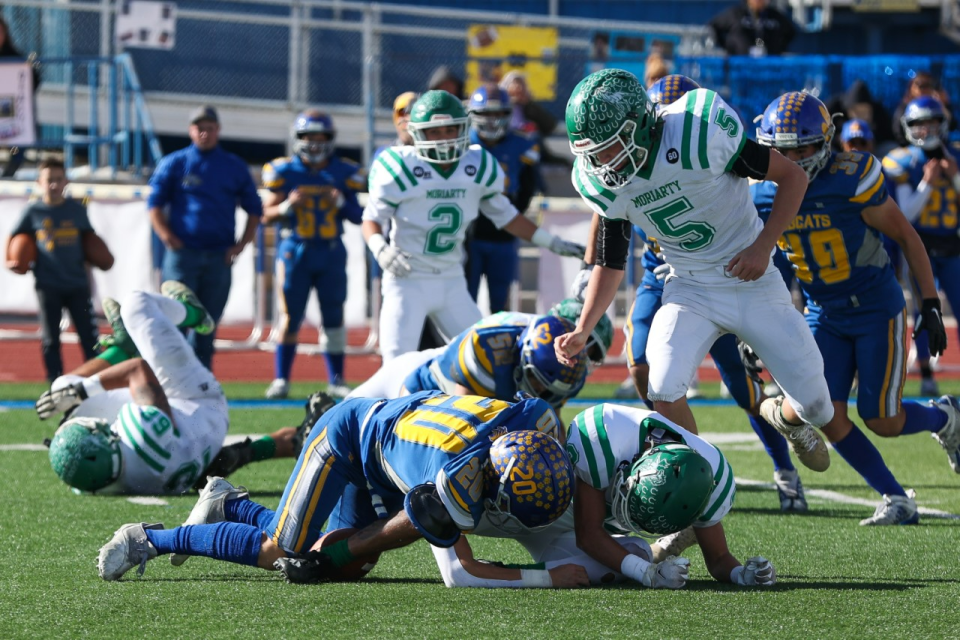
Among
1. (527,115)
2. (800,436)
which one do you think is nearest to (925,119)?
(527,115)

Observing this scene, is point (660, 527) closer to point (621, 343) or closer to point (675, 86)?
point (675, 86)

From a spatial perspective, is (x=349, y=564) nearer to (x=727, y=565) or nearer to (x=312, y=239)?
(x=727, y=565)

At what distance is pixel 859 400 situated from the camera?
5.86 meters

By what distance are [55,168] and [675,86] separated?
5.24 meters

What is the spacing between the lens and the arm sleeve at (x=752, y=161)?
15.7 feet

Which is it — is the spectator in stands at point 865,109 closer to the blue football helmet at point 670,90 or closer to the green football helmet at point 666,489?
the blue football helmet at point 670,90

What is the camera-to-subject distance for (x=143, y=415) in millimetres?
5836

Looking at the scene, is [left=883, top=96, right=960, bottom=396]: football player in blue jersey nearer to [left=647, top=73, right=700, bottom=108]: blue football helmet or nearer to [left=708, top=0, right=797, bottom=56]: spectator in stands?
[left=708, top=0, right=797, bottom=56]: spectator in stands

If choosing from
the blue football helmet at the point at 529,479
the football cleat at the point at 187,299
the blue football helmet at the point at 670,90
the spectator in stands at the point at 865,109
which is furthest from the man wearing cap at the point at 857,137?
the blue football helmet at the point at 529,479

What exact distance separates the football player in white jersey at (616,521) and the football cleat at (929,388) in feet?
19.3

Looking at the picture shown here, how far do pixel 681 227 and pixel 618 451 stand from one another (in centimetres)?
113

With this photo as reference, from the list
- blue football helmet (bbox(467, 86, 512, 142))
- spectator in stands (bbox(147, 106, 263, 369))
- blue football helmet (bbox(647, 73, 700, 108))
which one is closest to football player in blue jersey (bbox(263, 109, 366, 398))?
spectator in stands (bbox(147, 106, 263, 369))

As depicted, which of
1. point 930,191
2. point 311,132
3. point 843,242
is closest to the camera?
point 843,242

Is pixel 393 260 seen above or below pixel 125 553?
above
